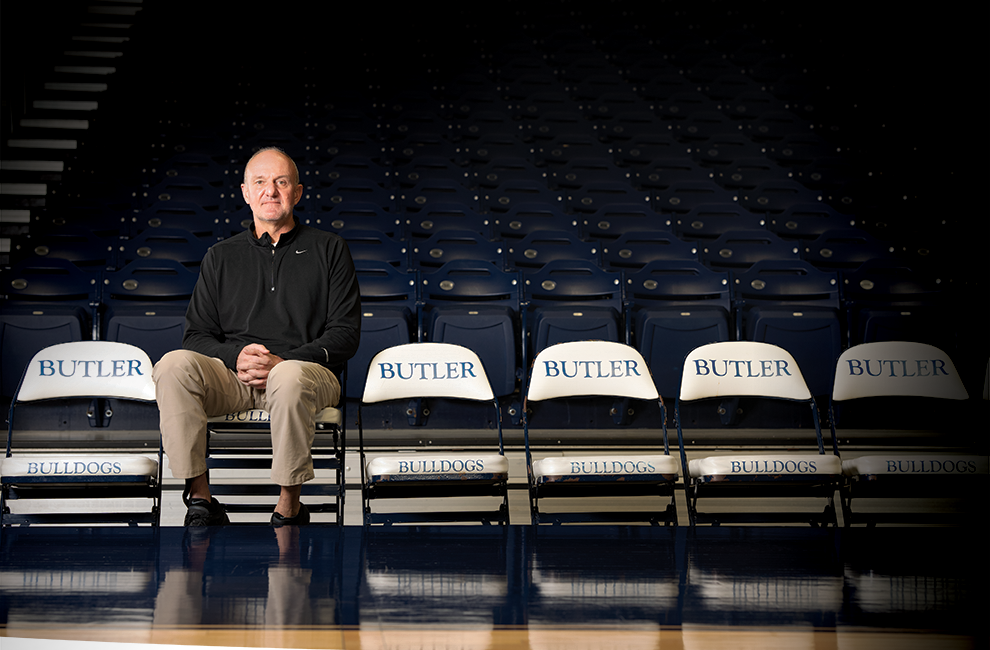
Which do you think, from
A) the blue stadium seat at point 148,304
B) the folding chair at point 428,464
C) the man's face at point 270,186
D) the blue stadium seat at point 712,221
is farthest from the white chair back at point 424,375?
the blue stadium seat at point 712,221

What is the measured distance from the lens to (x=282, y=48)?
7.99 meters

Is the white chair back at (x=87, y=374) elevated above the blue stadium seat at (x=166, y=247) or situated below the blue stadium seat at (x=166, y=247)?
below

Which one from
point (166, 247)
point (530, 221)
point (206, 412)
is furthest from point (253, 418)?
point (530, 221)

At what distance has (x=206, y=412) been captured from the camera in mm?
2225

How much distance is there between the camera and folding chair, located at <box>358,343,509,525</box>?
2180 mm

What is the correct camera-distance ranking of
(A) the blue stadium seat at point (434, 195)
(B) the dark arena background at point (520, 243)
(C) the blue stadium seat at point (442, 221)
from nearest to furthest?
(B) the dark arena background at point (520, 243) → (C) the blue stadium seat at point (442, 221) → (A) the blue stadium seat at point (434, 195)

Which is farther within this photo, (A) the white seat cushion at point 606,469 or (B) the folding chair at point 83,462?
(A) the white seat cushion at point 606,469

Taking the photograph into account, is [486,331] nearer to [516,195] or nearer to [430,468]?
[430,468]

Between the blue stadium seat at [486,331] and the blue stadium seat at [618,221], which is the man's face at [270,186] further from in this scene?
the blue stadium seat at [618,221]

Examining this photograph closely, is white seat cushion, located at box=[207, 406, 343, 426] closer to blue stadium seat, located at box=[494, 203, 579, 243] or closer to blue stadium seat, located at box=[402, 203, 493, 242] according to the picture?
blue stadium seat, located at box=[402, 203, 493, 242]

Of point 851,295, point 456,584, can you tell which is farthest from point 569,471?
point 851,295

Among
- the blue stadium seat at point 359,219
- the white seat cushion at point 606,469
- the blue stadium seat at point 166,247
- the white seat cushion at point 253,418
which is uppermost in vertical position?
the blue stadium seat at point 359,219

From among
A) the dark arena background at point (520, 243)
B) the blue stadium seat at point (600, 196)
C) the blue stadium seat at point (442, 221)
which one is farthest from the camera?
the blue stadium seat at point (600, 196)

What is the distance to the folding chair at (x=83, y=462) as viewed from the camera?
2107 mm
